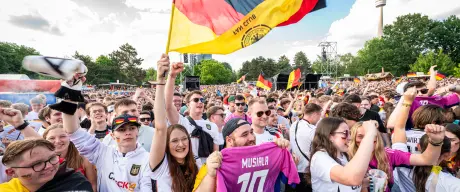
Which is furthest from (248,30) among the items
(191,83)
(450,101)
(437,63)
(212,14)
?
(437,63)

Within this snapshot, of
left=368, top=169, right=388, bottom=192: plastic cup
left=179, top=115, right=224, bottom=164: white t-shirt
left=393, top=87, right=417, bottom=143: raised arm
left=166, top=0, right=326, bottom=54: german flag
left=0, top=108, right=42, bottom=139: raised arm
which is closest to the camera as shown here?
left=368, top=169, right=388, bottom=192: plastic cup

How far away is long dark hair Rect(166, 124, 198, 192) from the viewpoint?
8.80 feet

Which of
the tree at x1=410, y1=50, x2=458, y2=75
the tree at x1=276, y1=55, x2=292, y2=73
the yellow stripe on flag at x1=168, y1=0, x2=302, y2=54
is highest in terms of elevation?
the tree at x1=276, y1=55, x2=292, y2=73

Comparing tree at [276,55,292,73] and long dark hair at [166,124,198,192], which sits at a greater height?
tree at [276,55,292,73]

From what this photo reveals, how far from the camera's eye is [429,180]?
281cm

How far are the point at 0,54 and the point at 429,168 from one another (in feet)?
245

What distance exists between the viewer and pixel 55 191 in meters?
1.97

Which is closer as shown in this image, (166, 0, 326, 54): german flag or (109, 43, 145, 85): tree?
(166, 0, 326, 54): german flag

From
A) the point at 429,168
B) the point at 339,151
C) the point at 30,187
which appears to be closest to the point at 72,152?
the point at 30,187

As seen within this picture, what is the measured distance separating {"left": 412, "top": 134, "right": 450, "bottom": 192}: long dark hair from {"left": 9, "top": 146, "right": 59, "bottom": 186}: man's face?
3.75 meters

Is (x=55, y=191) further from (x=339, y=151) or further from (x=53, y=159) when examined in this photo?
(x=339, y=151)

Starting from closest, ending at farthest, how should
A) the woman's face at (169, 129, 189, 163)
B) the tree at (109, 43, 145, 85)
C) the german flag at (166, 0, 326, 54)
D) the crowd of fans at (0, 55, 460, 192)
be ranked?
1. the crowd of fans at (0, 55, 460, 192)
2. the woman's face at (169, 129, 189, 163)
3. the german flag at (166, 0, 326, 54)
4. the tree at (109, 43, 145, 85)

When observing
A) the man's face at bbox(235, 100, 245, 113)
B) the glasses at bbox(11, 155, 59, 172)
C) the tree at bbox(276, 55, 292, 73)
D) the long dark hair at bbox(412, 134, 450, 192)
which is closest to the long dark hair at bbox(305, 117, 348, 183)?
the long dark hair at bbox(412, 134, 450, 192)

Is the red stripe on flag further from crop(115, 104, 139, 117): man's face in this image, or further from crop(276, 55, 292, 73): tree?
crop(276, 55, 292, 73): tree
